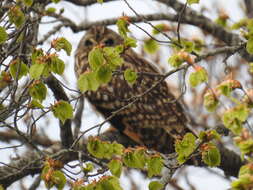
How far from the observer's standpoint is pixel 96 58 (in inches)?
117

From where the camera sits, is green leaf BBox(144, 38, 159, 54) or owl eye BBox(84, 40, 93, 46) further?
owl eye BBox(84, 40, 93, 46)

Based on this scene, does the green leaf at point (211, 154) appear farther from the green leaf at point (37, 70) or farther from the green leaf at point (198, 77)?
the green leaf at point (37, 70)

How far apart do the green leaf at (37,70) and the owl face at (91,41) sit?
3.45 metres

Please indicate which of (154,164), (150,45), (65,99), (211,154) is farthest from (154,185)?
(150,45)

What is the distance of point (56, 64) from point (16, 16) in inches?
30.2

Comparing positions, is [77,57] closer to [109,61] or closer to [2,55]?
[2,55]

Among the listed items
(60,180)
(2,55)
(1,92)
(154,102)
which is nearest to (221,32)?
(154,102)

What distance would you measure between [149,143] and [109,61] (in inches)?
114

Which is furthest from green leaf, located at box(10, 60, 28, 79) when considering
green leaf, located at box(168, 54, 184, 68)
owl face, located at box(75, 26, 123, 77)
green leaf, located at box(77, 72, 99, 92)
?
owl face, located at box(75, 26, 123, 77)

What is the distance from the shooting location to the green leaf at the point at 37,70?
9.63 feet

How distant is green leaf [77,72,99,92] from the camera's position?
2973 millimetres

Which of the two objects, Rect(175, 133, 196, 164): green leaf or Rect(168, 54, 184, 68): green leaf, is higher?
Rect(168, 54, 184, 68): green leaf

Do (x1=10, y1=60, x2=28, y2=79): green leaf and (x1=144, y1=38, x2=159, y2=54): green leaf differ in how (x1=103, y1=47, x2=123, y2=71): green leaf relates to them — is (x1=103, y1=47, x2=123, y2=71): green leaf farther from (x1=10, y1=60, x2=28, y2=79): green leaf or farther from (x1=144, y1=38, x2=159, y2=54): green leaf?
(x1=144, y1=38, x2=159, y2=54): green leaf

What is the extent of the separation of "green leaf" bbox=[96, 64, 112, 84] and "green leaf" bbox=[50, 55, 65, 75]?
192 millimetres
